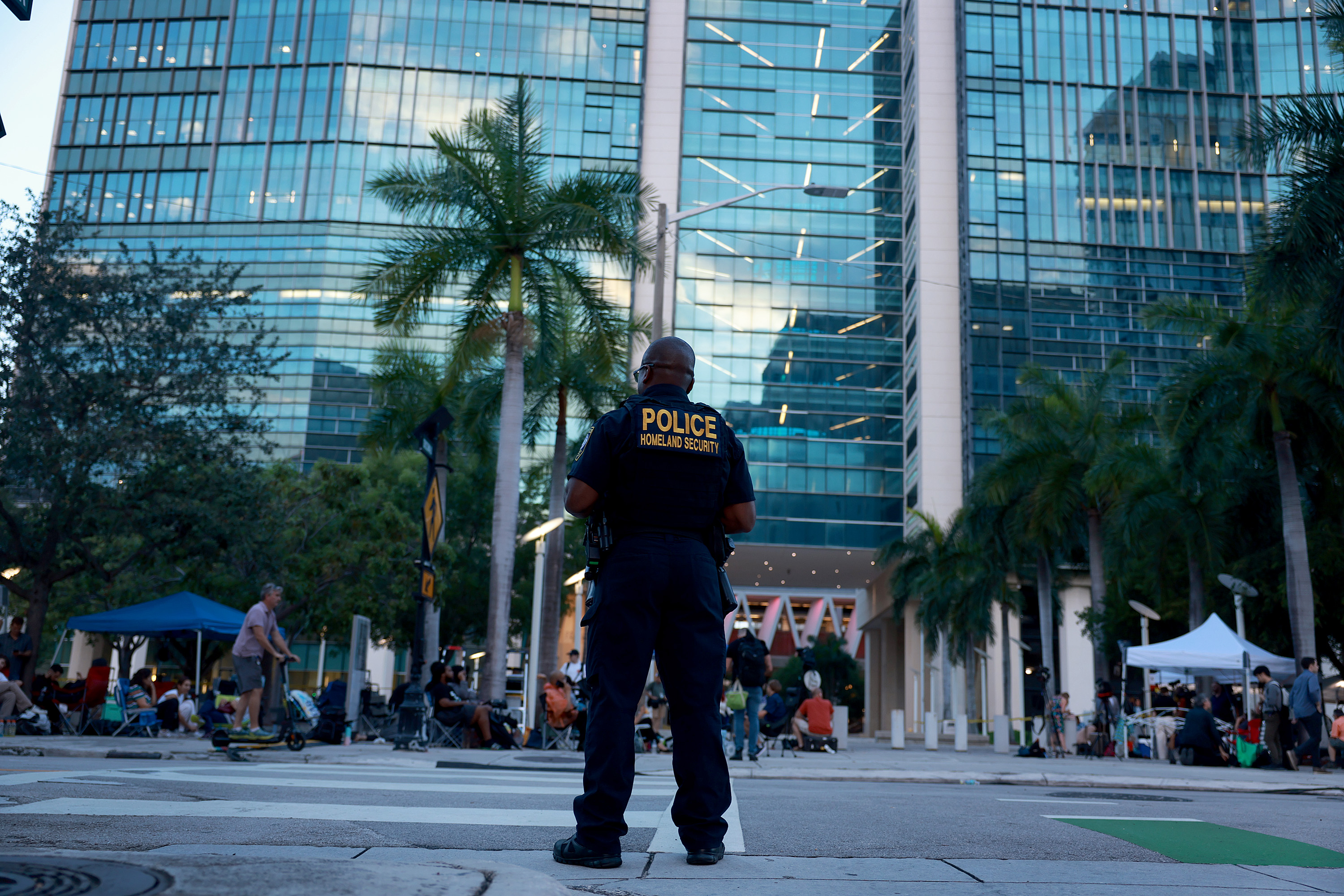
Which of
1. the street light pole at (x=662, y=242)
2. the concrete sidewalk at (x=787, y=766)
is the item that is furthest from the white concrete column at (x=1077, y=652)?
the concrete sidewalk at (x=787, y=766)

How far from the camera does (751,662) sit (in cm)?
1466

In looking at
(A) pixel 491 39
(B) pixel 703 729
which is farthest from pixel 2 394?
(A) pixel 491 39

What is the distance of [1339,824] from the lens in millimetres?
6277

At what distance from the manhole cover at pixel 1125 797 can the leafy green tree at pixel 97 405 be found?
19004 millimetres

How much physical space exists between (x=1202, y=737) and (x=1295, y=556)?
6.60 m

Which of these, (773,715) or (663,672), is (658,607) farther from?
(773,715)

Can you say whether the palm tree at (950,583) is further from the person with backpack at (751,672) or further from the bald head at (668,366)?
the bald head at (668,366)

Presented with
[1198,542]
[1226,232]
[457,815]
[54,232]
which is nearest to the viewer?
[457,815]

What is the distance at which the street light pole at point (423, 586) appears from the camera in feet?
48.3

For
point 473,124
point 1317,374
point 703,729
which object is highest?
point 473,124

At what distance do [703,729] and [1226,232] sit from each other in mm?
68611

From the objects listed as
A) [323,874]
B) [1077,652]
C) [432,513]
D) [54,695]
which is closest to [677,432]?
[323,874]

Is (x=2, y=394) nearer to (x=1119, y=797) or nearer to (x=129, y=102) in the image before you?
(x=1119, y=797)

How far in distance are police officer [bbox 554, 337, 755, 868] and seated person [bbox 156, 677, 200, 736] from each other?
19.4 meters
